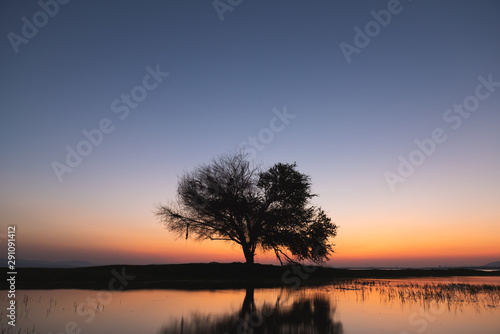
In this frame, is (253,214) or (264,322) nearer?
(264,322)

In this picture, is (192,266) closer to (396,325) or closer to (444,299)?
(444,299)

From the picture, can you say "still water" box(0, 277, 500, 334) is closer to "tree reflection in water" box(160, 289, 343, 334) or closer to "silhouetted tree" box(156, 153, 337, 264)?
"tree reflection in water" box(160, 289, 343, 334)

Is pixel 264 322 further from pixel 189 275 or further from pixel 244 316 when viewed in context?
pixel 189 275

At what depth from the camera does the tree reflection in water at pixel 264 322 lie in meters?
8.76

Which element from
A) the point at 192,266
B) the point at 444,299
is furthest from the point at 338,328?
the point at 192,266

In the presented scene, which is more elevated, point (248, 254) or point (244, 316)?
point (248, 254)

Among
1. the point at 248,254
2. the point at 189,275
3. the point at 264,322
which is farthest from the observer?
the point at 248,254

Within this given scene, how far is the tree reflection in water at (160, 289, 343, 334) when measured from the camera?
876 cm

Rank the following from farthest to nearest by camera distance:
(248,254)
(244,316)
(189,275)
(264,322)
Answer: (248,254), (189,275), (244,316), (264,322)

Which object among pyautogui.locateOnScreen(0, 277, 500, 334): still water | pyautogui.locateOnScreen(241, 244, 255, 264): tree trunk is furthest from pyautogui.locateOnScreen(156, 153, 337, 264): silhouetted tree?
pyautogui.locateOnScreen(0, 277, 500, 334): still water

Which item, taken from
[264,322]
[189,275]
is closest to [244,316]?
[264,322]

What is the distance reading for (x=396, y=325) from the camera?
9.88 metres

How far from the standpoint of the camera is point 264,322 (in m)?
9.77

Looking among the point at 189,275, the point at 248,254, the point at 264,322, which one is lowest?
the point at 264,322
